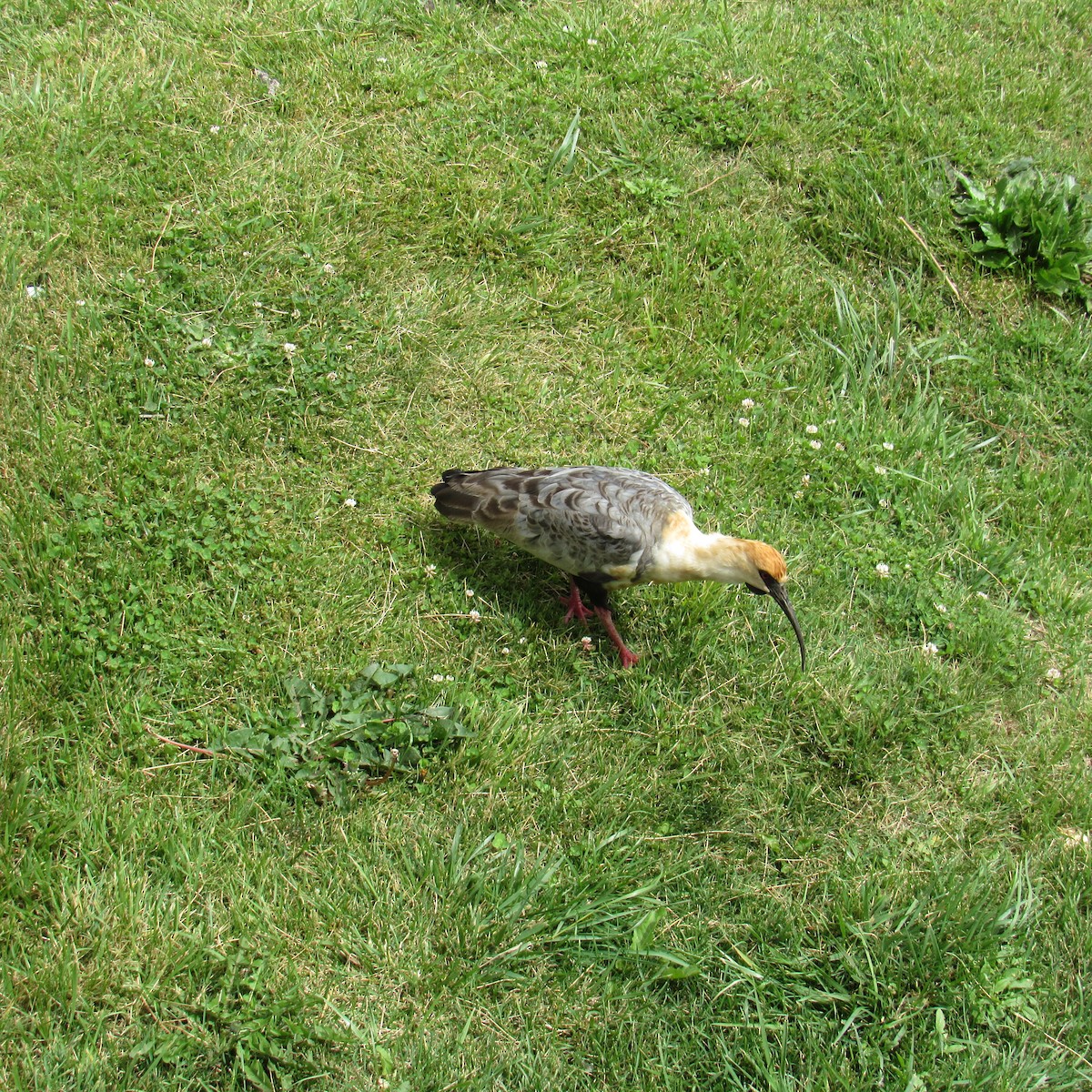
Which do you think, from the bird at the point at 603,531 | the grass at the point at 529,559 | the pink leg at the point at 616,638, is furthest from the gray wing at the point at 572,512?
the grass at the point at 529,559

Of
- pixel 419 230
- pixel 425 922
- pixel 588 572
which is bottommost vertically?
pixel 425 922

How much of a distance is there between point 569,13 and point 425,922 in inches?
221

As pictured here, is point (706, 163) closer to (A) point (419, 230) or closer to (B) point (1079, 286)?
(A) point (419, 230)

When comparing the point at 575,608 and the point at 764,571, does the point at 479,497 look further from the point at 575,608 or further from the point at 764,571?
the point at 764,571

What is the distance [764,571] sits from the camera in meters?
4.25

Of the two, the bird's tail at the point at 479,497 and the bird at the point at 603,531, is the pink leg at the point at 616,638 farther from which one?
the bird's tail at the point at 479,497

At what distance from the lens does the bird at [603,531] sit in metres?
4.39

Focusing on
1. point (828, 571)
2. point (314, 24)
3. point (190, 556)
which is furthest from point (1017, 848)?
point (314, 24)

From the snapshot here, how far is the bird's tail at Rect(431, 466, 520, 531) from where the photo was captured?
452 cm

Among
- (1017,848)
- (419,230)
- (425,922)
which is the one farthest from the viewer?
(419,230)

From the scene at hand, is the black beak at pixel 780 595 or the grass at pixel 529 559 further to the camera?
the black beak at pixel 780 595

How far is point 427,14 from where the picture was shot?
6.50 m

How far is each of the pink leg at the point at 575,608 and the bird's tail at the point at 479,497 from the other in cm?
47

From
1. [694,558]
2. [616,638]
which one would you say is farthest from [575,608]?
[694,558]
